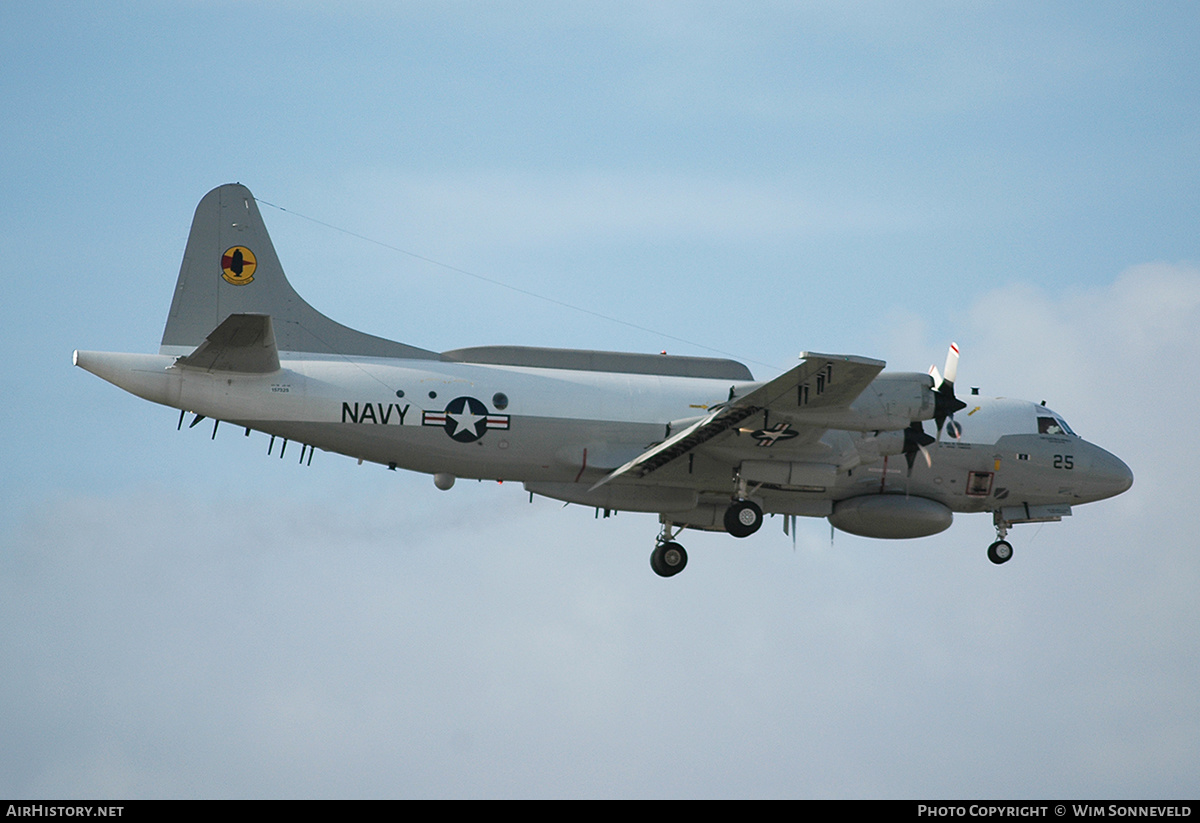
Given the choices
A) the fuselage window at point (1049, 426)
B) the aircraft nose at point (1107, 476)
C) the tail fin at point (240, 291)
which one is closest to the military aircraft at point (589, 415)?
the tail fin at point (240, 291)

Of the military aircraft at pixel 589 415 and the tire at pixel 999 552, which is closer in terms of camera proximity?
the military aircraft at pixel 589 415

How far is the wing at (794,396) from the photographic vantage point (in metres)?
24.0

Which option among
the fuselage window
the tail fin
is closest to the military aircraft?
the tail fin

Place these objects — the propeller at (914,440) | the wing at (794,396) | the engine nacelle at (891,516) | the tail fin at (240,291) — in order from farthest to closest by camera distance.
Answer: the engine nacelle at (891,516), the propeller at (914,440), the tail fin at (240,291), the wing at (794,396)

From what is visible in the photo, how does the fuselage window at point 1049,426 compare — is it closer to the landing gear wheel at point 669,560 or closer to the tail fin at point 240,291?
the landing gear wheel at point 669,560

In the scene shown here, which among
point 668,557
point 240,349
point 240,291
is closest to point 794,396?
point 668,557

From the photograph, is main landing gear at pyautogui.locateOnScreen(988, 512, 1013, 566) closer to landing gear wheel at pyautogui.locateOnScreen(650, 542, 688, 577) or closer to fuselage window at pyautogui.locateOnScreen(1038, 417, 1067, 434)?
fuselage window at pyautogui.locateOnScreen(1038, 417, 1067, 434)

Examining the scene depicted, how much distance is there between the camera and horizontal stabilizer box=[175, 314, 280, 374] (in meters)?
25.2

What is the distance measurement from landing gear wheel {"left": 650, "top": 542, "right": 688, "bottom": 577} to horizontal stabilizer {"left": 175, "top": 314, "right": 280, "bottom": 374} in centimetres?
964

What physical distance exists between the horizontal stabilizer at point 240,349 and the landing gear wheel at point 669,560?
380 inches

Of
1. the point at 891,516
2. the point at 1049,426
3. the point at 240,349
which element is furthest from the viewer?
the point at 1049,426

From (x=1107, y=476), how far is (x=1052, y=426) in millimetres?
1777

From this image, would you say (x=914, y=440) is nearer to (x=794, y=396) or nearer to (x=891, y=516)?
(x=891, y=516)

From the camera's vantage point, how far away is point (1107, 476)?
31688 millimetres
